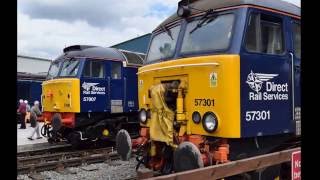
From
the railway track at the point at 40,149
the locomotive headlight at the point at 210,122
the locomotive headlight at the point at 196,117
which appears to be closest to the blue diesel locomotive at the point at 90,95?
the railway track at the point at 40,149

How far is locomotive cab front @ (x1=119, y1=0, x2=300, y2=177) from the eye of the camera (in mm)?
4809

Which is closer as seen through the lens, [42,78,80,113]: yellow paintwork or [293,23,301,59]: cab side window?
[293,23,301,59]: cab side window

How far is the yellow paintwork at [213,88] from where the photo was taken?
4750 mm

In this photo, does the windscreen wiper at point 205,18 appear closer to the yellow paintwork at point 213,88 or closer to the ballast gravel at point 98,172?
the yellow paintwork at point 213,88

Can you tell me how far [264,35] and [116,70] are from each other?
757 centimetres

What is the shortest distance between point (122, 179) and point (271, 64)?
3.47 metres

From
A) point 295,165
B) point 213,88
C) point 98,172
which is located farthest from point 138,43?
point 295,165

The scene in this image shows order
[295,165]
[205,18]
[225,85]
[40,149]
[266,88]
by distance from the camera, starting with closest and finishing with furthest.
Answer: [295,165]
[225,85]
[266,88]
[205,18]
[40,149]

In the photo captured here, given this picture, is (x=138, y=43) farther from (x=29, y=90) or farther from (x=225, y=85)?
(x=225, y=85)

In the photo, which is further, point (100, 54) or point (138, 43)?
point (138, 43)

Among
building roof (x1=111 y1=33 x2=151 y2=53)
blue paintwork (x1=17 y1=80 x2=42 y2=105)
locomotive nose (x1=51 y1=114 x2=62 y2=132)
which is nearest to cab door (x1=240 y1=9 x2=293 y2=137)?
locomotive nose (x1=51 y1=114 x2=62 y2=132)

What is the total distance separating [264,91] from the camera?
512cm

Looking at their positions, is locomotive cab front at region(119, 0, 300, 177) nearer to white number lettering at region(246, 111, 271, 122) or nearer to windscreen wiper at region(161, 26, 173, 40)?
white number lettering at region(246, 111, 271, 122)
